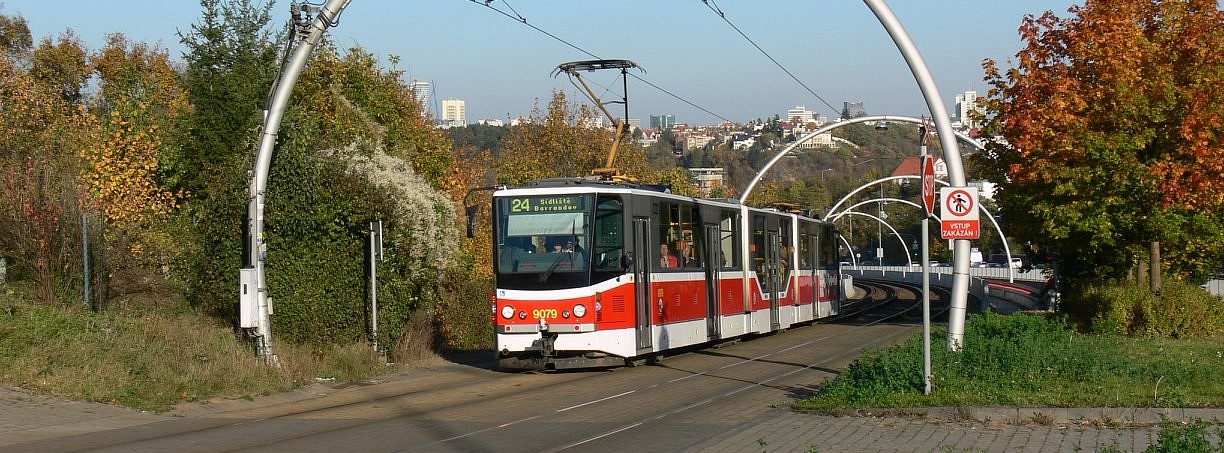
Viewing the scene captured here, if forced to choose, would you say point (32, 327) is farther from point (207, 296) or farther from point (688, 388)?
point (688, 388)

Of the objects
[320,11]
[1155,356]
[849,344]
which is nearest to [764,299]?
[849,344]

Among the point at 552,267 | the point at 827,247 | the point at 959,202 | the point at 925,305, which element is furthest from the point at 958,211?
the point at 827,247

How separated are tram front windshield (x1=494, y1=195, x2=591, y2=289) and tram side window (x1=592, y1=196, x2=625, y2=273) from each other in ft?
0.62

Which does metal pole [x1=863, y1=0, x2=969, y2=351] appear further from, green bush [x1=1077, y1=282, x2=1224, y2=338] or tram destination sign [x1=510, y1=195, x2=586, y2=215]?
green bush [x1=1077, y1=282, x2=1224, y2=338]

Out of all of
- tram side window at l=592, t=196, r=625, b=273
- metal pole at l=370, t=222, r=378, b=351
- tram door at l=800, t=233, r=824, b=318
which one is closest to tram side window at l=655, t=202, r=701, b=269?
tram side window at l=592, t=196, r=625, b=273

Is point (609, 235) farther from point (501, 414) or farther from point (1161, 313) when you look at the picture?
point (1161, 313)

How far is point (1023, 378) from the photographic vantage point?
14.6m

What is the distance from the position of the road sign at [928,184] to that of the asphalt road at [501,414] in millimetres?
3024

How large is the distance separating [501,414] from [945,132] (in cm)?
714

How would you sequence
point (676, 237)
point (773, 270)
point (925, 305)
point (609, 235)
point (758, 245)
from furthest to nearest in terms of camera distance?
point (773, 270)
point (758, 245)
point (676, 237)
point (609, 235)
point (925, 305)

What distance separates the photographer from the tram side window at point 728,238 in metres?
25.3

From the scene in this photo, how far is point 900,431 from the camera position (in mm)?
12508

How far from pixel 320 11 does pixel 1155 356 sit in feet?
42.7

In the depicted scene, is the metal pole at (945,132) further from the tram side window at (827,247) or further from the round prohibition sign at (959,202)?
the tram side window at (827,247)
